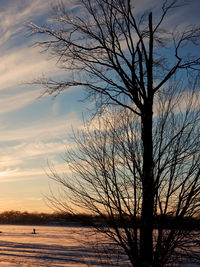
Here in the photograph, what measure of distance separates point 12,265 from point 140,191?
310 inches

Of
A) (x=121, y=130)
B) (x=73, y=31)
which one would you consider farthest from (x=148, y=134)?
(x=73, y=31)

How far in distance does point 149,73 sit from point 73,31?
1.65 m

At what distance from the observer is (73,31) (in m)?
5.50

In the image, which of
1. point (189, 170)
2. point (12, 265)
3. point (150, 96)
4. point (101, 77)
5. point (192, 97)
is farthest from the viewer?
point (12, 265)

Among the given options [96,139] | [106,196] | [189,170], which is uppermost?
[96,139]

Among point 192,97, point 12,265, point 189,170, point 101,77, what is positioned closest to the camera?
point 189,170

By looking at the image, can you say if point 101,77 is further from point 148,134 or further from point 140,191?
point 140,191

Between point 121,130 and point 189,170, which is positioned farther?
point 121,130

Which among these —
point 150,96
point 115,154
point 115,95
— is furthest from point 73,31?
point 115,154

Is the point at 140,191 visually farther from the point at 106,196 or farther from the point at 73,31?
the point at 73,31

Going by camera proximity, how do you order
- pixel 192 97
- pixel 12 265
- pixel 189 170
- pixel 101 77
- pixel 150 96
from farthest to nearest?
pixel 12 265 < pixel 101 77 < pixel 150 96 < pixel 192 97 < pixel 189 170

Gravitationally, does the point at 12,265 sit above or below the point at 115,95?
below

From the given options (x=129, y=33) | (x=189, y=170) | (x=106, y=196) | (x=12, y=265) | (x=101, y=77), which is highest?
→ (x=129, y=33)

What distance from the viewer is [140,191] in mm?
4207
